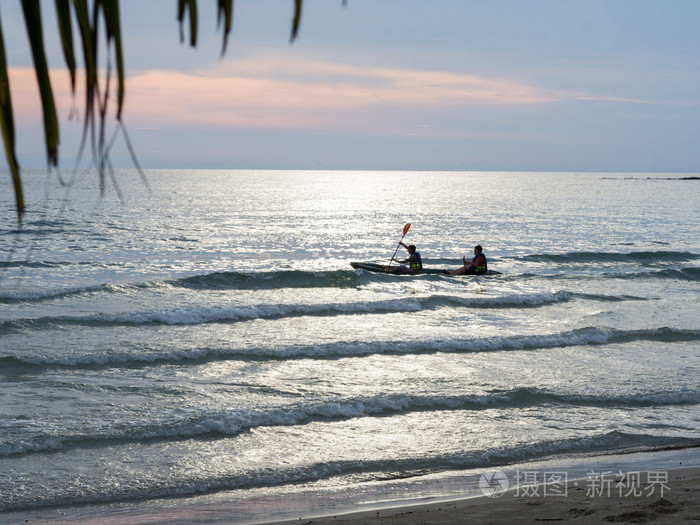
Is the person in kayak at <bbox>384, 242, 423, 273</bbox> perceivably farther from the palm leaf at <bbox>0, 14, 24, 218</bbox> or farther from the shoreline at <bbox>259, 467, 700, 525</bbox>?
the palm leaf at <bbox>0, 14, 24, 218</bbox>

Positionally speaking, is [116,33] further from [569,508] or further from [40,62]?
[569,508]

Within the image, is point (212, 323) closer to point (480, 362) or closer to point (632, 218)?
point (480, 362)

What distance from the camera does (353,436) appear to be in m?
7.98

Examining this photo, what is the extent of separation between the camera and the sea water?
6.82 meters

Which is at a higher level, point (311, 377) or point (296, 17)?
point (296, 17)

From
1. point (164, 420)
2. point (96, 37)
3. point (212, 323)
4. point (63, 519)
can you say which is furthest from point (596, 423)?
point (212, 323)

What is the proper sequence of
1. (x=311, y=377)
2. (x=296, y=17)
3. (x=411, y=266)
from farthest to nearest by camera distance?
(x=411, y=266), (x=311, y=377), (x=296, y=17)

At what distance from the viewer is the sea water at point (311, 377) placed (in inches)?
269

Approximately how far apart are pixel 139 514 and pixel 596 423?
5.81 m

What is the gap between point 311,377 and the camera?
10750mm

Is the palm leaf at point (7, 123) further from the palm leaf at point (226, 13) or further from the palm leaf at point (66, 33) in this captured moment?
the palm leaf at point (226, 13)

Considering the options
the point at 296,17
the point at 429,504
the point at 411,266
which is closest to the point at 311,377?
the point at 429,504

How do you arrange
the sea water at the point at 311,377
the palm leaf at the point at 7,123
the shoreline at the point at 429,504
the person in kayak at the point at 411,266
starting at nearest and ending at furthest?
the palm leaf at the point at 7,123 < the shoreline at the point at 429,504 < the sea water at the point at 311,377 < the person in kayak at the point at 411,266

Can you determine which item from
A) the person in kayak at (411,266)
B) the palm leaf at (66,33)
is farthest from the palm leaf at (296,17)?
the person in kayak at (411,266)
